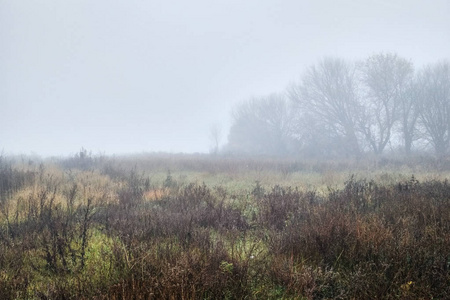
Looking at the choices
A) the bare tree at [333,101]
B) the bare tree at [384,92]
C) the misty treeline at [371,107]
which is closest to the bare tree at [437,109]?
the misty treeline at [371,107]

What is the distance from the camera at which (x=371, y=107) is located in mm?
25750

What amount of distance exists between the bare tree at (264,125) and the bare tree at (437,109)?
16.6 metres

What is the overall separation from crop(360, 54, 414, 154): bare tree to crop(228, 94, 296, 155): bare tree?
42.3ft

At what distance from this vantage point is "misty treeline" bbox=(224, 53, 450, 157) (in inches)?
912

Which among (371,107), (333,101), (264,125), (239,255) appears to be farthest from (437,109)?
(239,255)

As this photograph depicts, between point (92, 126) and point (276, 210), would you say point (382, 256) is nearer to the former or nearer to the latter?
point (276, 210)

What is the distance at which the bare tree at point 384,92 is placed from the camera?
2453 cm

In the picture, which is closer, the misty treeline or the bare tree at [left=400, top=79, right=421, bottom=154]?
the misty treeline

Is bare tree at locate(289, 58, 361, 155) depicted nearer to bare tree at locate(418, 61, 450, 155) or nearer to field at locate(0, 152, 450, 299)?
bare tree at locate(418, 61, 450, 155)

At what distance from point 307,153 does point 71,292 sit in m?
29.5

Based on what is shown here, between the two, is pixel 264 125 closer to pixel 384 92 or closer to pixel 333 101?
pixel 333 101

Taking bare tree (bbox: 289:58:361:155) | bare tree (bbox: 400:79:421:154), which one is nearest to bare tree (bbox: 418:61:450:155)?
bare tree (bbox: 400:79:421:154)

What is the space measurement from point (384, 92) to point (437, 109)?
4410 millimetres

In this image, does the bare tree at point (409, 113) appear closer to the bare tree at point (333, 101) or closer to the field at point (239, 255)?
the bare tree at point (333, 101)
